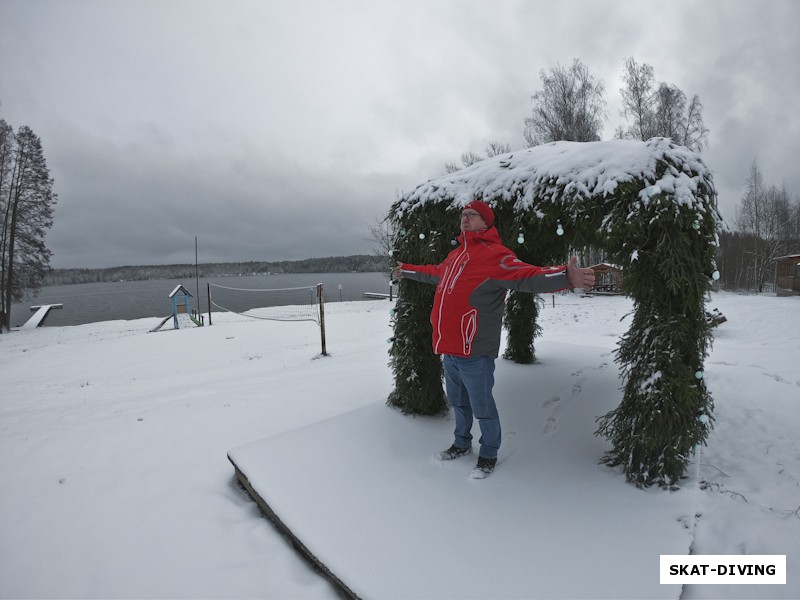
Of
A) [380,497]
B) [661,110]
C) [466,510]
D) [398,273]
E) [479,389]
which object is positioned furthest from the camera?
[661,110]

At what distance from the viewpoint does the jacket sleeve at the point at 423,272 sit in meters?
2.95

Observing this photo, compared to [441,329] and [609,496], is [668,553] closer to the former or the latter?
[609,496]

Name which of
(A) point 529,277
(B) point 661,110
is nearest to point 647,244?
(A) point 529,277

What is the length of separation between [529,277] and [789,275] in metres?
27.0

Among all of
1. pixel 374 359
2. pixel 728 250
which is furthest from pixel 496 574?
pixel 728 250

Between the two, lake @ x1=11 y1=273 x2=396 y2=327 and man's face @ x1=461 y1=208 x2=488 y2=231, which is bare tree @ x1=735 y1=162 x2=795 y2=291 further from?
man's face @ x1=461 y1=208 x2=488 y2=231

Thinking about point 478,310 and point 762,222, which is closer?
point 478,310

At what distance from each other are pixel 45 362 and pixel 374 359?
26.5 feet

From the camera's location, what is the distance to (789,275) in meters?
19.4

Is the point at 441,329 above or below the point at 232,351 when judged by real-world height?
above

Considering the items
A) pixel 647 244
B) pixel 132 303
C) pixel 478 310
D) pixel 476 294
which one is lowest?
pixel 132 303

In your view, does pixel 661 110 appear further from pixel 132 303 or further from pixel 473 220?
pixel 132 303

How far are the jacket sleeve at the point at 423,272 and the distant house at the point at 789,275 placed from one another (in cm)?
2538

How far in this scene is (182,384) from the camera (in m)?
5.75
